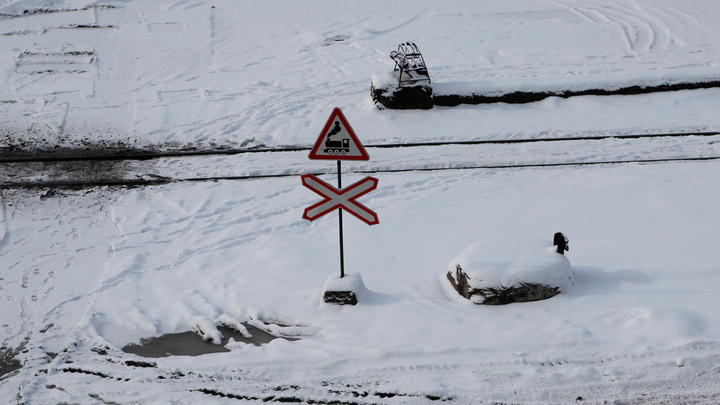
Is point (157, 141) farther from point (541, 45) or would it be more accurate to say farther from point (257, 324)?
point (541, 45)

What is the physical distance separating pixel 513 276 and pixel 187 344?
322cm

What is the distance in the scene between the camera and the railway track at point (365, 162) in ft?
36.5

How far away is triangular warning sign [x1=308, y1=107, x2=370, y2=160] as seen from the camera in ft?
22.1

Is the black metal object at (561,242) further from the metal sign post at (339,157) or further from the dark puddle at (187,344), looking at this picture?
the dark puddle at (187,344)

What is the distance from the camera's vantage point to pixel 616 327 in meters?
6.73

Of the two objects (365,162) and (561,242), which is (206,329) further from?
(365,162)

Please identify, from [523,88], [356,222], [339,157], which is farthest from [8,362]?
[523,88]

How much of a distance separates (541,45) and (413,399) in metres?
12.5

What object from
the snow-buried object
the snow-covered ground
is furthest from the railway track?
the snow-buried object

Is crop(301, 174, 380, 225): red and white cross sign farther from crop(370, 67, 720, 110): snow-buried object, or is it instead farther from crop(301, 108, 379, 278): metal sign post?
crop(370, 67, 720, 110): snow-buried object

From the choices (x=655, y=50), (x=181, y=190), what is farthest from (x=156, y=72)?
(x=655, y=50)

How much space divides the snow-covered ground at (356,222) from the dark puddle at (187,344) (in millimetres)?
134

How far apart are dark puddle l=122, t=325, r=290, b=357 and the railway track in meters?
4.20

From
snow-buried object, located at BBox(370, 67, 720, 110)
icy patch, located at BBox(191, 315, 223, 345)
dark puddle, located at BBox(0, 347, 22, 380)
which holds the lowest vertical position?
dark puddle, located at BBox(0, 347, 22, 380)
